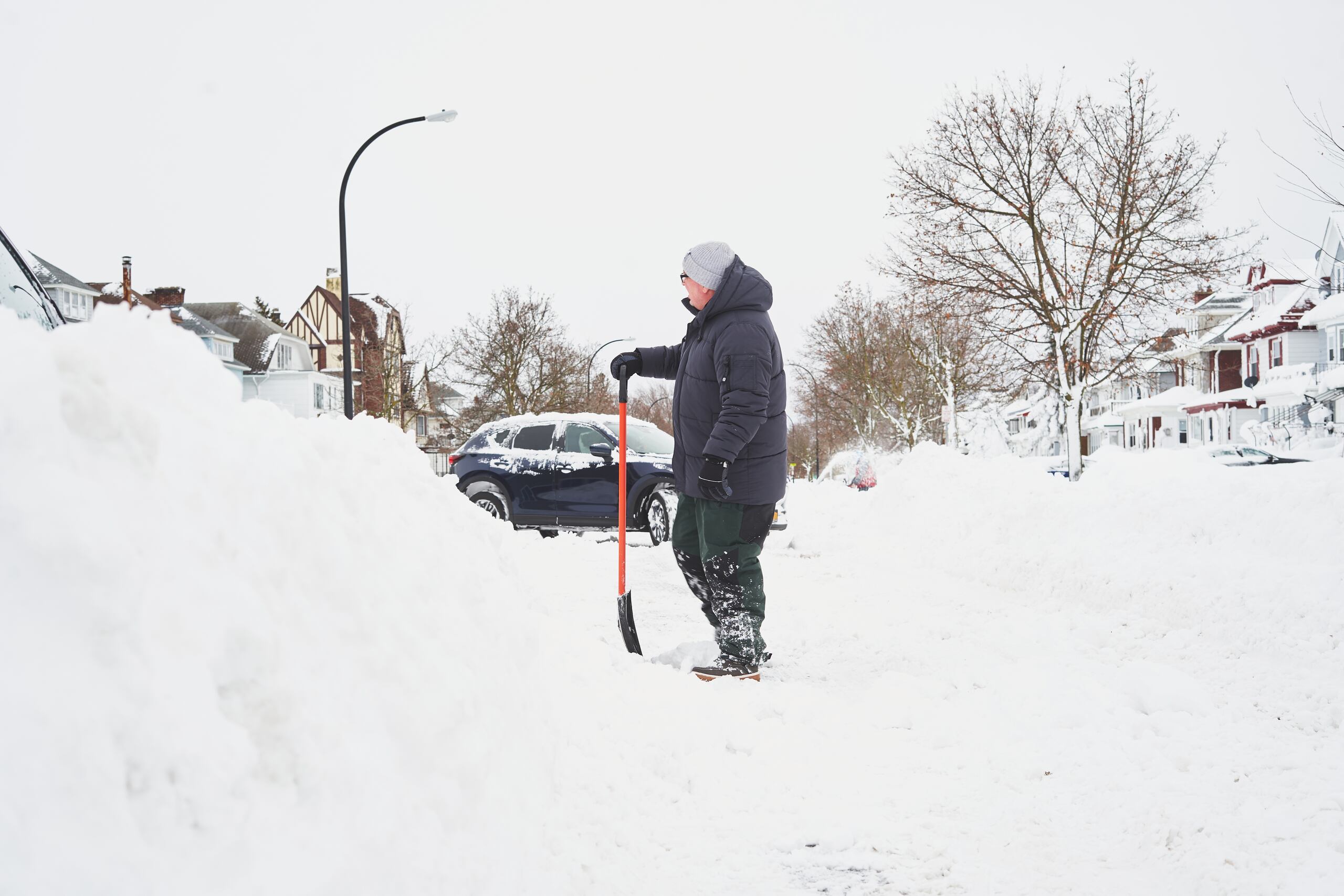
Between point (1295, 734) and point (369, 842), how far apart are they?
3.87m

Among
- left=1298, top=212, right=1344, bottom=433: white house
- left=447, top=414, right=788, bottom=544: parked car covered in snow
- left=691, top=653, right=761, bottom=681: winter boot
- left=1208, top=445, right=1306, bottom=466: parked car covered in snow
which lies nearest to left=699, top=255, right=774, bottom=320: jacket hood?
left=691, top=653, right=761, bottom=681: winter boot

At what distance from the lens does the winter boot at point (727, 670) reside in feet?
14.5

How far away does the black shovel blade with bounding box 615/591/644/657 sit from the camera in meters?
4.92

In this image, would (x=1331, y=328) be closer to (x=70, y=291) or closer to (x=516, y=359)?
(x=516, y=359)

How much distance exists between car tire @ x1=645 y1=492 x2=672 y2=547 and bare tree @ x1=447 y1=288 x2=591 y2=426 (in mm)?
33268

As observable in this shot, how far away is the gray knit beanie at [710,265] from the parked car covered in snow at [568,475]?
635cm

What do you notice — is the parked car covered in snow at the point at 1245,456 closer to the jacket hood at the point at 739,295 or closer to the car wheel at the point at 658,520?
the car wheel at the point at 658,520

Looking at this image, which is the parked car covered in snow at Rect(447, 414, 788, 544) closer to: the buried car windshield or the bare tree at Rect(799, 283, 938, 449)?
the buried car windshield

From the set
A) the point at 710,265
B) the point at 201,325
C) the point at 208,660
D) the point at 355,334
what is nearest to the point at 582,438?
the point at 710,265

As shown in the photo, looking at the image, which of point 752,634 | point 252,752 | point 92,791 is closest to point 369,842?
point 252,752

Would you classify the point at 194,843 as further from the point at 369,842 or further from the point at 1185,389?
the point at 1185,389

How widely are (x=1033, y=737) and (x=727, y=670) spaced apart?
4.70ft

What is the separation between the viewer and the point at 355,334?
201 feet

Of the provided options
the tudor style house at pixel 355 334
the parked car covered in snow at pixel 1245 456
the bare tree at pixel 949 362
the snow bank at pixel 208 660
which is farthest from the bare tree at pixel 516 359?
the snow bank at pixel 208 660
